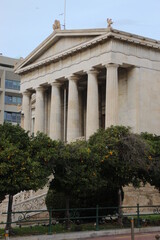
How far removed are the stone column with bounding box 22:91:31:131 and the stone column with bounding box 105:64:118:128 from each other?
15280 millimetres

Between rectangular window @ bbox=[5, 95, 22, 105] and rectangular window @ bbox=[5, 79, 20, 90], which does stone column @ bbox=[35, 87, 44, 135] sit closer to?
rectangular window @ bbox=[5, 79, 20, 90]

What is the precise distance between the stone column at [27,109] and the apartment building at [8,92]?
1133 inches

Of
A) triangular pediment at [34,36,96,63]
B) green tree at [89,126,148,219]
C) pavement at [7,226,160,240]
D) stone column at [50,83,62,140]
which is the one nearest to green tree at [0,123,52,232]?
pavement at [7,226,160,240]

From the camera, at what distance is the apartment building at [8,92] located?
79375mm

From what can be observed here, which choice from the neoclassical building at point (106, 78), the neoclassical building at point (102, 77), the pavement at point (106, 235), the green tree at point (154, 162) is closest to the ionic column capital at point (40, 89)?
the neoclassical building at point (106, 78)

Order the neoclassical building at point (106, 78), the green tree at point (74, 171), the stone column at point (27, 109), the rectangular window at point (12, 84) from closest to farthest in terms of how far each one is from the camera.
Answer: the green tree at point (74, 171) → the neoclassical building at point (106, 78) → the stone column at point (27, 109) → the rectangular window at point (12, 84)

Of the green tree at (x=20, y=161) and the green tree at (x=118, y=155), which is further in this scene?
the green tree at (x=118, y=155)

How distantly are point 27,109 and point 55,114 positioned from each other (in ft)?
23.6

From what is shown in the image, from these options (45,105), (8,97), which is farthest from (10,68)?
(45,105)

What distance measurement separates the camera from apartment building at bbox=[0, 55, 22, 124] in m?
79.4

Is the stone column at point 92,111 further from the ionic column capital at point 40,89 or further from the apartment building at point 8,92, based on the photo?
the apartment building at point 8,92

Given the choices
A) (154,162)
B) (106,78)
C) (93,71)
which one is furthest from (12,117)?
(154,162)

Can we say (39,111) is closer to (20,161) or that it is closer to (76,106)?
(76,106)

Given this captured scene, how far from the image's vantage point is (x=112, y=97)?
37188 mm
